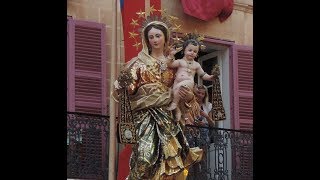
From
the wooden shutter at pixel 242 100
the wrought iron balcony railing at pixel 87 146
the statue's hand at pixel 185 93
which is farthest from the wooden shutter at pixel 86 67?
the wooden shutter at pixel 242 100

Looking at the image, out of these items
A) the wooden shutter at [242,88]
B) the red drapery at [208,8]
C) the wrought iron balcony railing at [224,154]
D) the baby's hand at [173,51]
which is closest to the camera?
the baby's hand at [173,51]

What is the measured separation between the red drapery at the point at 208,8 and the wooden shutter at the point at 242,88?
0.37m

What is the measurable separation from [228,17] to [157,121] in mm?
2780

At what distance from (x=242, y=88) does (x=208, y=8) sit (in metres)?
0.87

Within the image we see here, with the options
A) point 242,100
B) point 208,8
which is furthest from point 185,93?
point 242,100

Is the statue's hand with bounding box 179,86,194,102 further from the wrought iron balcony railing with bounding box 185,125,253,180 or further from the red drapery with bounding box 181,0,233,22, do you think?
the red drapery with bounding box 181,0,233,22

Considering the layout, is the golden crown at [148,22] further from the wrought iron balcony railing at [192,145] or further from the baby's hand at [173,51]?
the wrought iron balcony railing at [192,145]

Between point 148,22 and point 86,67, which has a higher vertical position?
point 148,22

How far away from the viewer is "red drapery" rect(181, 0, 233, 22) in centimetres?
1321

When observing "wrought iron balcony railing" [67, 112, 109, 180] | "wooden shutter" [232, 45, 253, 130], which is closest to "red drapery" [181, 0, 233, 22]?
"wooden shutter" [232, 45, 253, 130]

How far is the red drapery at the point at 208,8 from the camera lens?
43.3 ft

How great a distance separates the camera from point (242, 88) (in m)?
13.6

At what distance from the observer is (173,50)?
1124 cm

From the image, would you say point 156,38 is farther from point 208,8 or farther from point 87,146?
point 208,8
